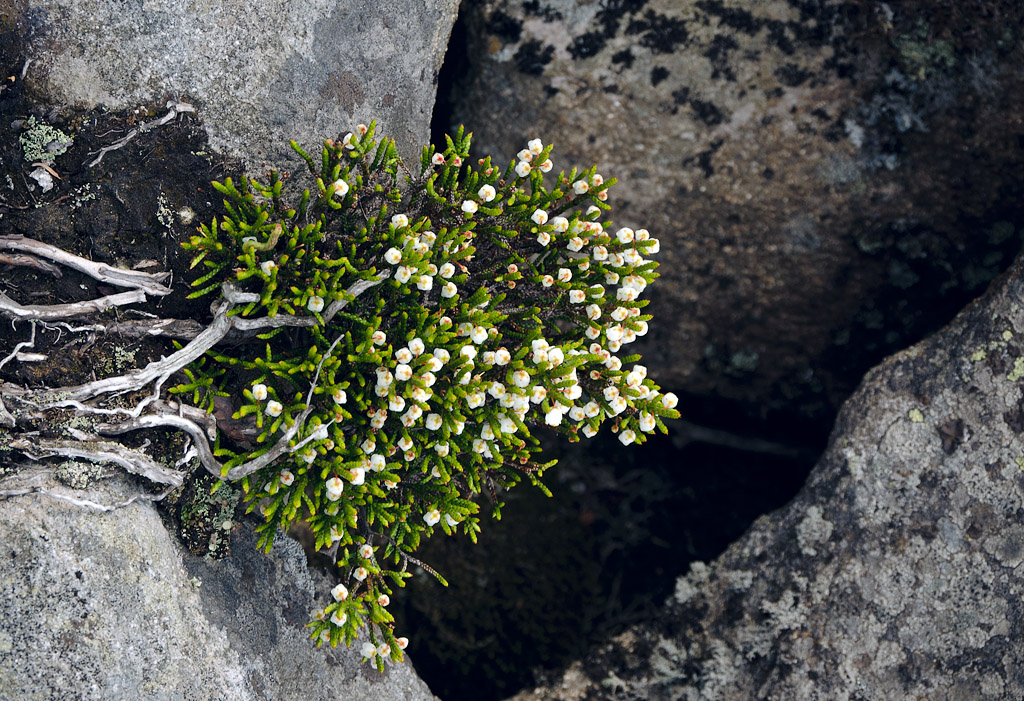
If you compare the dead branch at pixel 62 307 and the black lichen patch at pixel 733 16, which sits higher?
the black lichen patch at pixel 733 16

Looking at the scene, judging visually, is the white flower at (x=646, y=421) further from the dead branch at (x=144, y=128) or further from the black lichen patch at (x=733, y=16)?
the black lichen patch at (x=733, y=16)

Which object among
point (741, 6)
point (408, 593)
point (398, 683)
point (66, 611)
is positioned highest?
point (741, 6)

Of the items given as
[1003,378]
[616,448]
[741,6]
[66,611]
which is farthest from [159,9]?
[1003,378]

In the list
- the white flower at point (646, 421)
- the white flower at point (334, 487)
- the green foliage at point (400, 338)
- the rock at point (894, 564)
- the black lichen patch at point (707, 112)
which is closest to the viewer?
the white flower at point (334, 487)

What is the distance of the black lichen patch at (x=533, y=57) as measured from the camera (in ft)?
17.7

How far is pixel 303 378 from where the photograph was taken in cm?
379

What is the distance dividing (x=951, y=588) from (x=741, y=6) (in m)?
4.36

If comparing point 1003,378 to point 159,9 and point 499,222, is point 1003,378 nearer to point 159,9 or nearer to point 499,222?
point 499,222

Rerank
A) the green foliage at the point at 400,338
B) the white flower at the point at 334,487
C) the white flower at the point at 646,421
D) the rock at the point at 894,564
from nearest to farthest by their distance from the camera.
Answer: the white flower at the point at 334,487, the green foliage at the point at 400,338, the white flower at the point at 646,421, the rock at the point at 894,564

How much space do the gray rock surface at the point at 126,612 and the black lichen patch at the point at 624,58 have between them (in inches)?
169

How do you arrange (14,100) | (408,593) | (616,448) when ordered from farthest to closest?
(616,448) → (408,593) → (14,100)

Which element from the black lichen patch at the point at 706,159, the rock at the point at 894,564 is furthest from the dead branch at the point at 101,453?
the black lichen patch at the point at 706,159

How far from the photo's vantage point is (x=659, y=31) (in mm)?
5355

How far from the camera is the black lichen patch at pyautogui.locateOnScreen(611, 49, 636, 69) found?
538 cm
